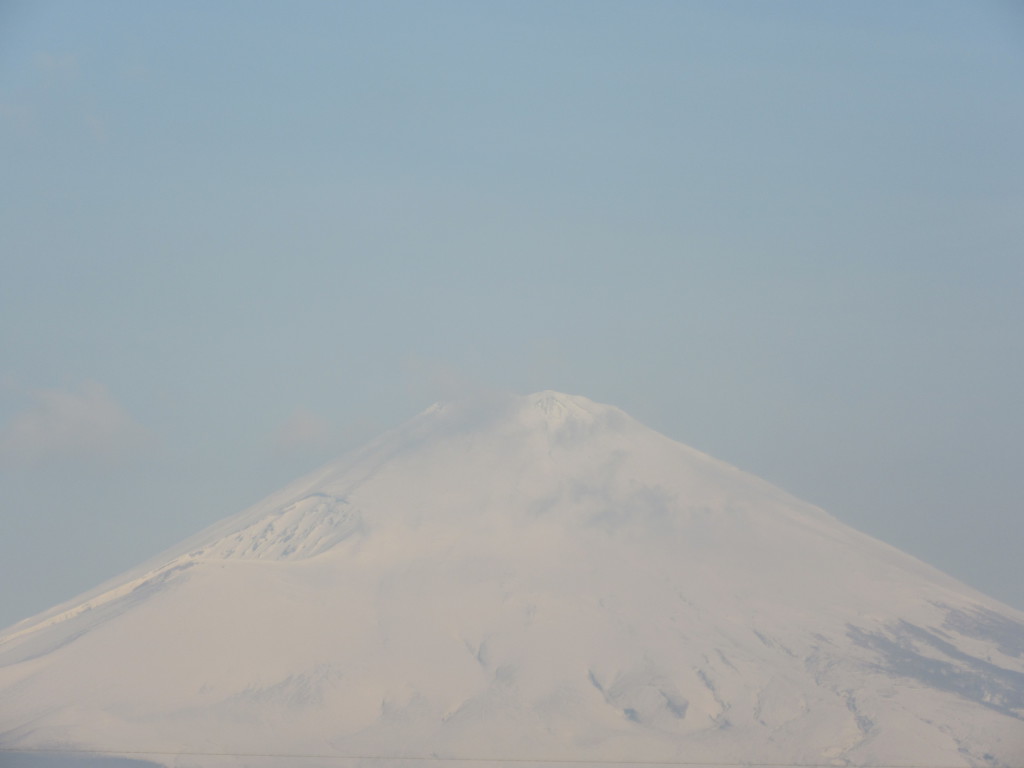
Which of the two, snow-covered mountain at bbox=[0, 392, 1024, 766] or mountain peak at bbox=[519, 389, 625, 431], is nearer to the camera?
snow-covered mountain at bbox=[0, 392, 1024, 766]

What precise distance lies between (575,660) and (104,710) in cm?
3470

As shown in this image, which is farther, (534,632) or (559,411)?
(559,411)

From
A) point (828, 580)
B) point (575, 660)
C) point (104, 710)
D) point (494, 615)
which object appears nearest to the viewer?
point (104, 710)

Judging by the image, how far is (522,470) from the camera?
5148 inches

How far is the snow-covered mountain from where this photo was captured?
284ft

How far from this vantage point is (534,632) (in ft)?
337

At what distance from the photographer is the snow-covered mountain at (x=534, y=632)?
86500mm

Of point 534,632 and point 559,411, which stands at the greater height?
point 559,411

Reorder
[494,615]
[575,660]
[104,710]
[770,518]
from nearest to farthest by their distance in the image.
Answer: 1. [104,710]
2. [575,660]
3. [494,615]
4. [770,518]

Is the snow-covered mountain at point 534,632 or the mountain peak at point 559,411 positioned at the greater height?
the mountain peak at point 559,411

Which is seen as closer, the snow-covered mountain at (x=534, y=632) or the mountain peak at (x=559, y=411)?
the snow-covered mountain at (x=534, y=632)

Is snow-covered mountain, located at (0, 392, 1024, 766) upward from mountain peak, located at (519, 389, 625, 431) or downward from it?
downward

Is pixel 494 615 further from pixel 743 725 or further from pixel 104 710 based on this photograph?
pixel 104 710

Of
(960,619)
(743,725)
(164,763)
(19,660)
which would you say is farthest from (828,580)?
(19,660)
